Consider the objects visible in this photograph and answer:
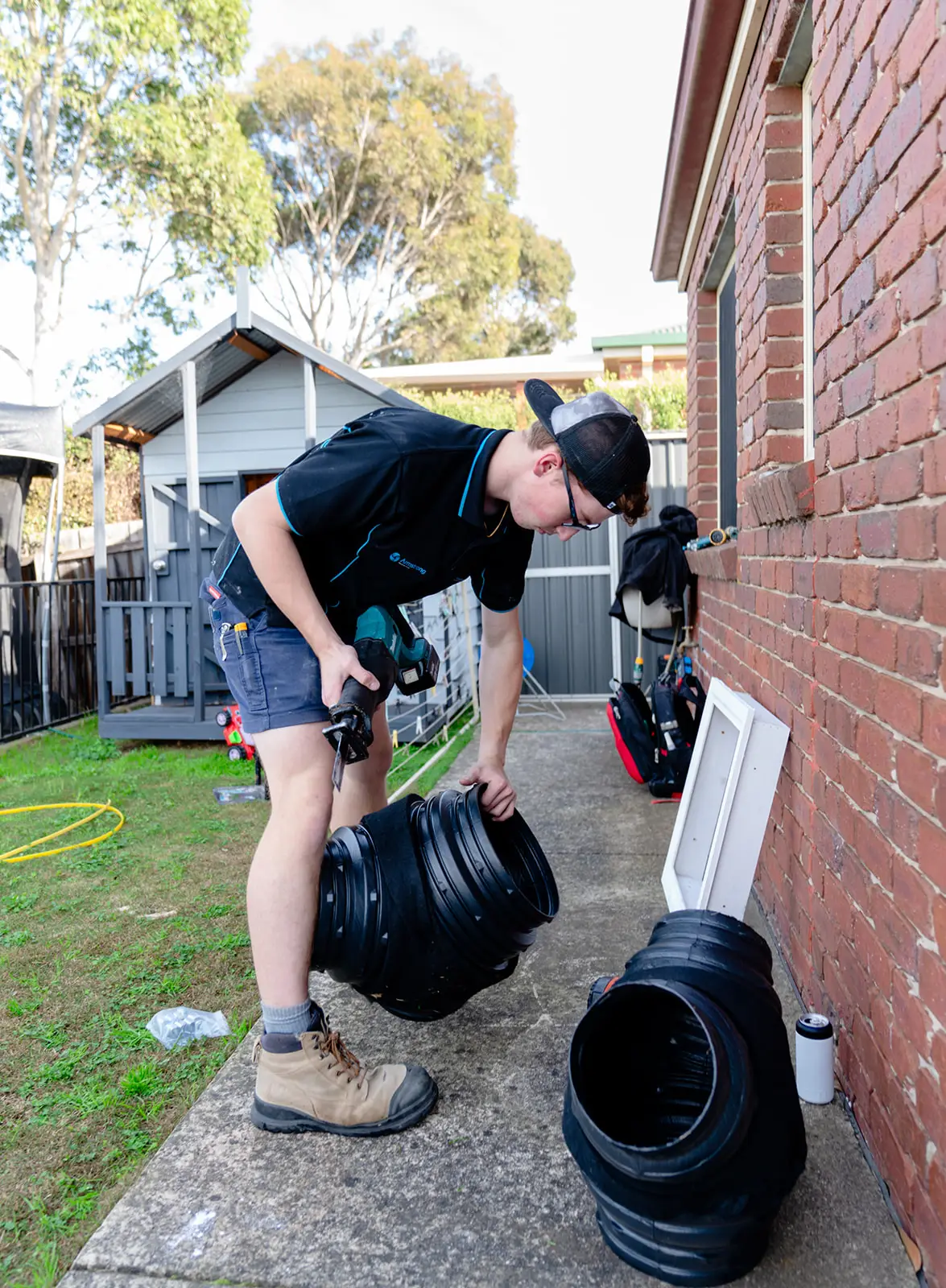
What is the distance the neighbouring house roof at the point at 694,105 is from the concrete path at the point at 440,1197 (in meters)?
3.39

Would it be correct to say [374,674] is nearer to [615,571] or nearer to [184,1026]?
[184,1026]

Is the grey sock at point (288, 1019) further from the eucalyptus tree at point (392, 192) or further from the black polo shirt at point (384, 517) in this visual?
the eucalyptus tree at point (392, 192)

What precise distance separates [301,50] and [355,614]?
2553 cm

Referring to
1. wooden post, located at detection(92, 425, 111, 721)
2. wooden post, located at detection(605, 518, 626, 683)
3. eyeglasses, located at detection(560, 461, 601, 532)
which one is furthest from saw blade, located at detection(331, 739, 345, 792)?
wooden post, located at detection(605, 518, 626, 683)

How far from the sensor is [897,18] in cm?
166

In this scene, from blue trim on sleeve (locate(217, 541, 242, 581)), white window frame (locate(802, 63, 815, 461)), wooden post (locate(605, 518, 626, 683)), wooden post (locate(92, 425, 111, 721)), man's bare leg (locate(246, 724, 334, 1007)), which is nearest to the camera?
man's bare leg (locate(246, 724, 334, 1007))

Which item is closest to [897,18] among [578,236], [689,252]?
[689,252]

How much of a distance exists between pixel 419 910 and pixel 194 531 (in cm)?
605

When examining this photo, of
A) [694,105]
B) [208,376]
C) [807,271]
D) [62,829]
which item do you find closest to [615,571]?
[208,376]

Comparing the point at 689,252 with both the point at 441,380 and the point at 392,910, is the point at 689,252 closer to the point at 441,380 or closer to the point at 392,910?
the point at 392,910

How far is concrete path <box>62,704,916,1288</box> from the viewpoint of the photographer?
1.65 m

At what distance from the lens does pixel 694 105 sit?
4035 millimetres

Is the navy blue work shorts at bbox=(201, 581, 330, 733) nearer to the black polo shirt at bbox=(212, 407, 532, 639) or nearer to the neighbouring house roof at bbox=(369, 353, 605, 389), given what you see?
the black polo shirt at bbox=(212, 407, 532, 639)

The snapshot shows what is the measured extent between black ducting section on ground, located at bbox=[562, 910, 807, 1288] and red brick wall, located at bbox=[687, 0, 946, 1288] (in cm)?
25
